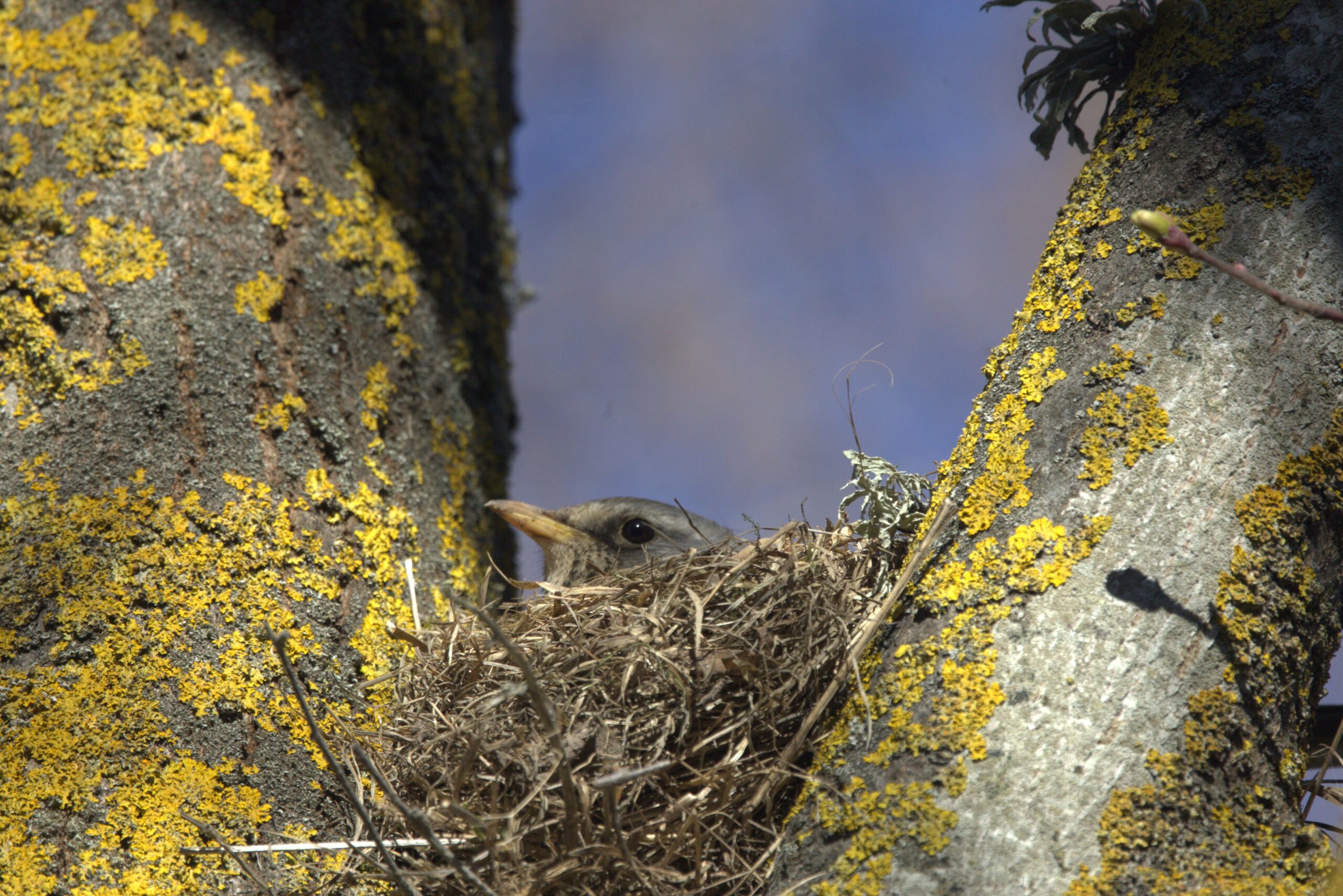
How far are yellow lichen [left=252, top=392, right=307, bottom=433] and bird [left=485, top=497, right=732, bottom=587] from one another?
3.62 ft

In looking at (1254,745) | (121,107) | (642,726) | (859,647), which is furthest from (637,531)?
(1254,745)

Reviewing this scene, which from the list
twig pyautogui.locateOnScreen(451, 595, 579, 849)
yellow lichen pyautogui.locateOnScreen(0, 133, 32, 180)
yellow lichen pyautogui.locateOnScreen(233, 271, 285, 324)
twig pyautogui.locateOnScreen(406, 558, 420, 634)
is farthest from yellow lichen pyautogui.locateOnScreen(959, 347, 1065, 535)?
yellow lichen pyautogui.locateOnScreen(0, 133, 32, 180)

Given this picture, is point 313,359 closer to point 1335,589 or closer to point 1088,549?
point 1088,549

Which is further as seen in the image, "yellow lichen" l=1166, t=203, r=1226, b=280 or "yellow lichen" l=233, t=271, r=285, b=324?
"yellow lichen" l=233, t=271, r=285, b=324

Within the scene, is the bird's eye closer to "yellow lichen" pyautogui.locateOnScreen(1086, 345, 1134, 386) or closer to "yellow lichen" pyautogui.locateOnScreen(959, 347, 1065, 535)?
"yellow lichen" pyautogui.locateOnScreen(959, 347, 1065, 535)

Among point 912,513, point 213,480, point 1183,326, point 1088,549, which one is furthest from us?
point 912,513

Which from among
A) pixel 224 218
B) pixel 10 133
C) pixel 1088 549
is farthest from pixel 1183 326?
pixel 10 133

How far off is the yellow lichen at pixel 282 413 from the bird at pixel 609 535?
1103 mm

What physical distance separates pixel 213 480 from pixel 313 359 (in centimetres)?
39

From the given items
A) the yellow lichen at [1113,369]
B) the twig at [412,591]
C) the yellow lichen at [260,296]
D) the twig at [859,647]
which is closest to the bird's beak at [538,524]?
the twig at [412,591]

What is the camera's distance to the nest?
1.69m

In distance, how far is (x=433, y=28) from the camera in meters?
3.06

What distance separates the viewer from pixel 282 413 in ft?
7.43

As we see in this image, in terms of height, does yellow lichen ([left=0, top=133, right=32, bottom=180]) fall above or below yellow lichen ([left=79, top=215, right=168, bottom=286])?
above
